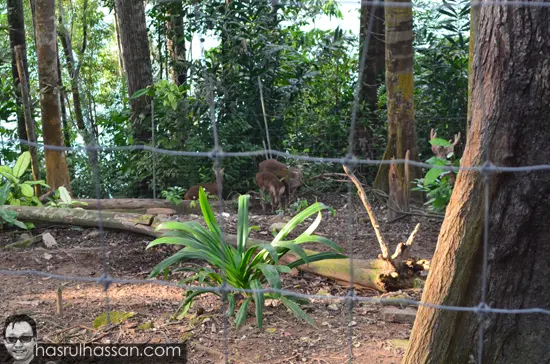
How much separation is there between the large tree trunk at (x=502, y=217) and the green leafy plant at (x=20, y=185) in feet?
12.8

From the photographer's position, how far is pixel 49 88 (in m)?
5.59

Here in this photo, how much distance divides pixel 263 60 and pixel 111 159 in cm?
246

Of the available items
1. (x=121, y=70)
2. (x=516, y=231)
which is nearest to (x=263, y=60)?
(x=516, y=231)

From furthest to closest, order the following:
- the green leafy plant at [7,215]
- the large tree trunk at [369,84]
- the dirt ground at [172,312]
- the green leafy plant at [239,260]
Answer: the large tree trunk at [369,84] < the green leafy plant at [7,215] < the green leafy plant at [239,260] < the dirt ground at [172,312]

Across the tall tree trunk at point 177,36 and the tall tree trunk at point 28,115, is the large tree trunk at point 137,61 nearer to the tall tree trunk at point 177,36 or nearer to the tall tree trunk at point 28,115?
the tall tree trunk at point 177,36

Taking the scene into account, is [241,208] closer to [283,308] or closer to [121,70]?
[283,308]

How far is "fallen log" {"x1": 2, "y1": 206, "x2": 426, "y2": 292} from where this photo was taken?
3.51 m

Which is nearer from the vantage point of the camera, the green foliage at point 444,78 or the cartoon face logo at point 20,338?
the cartoon face logo at point 20,338

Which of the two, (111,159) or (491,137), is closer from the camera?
(491,137)

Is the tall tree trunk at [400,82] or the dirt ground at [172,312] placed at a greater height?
the tall tree trunk at [400,82]

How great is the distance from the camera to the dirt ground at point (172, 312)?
2.82m

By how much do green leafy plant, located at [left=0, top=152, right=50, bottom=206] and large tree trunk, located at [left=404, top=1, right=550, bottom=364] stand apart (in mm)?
3896

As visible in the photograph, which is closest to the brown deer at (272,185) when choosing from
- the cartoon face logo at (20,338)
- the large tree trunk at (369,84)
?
the large tree trunk at (369,84)

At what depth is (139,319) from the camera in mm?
3137
